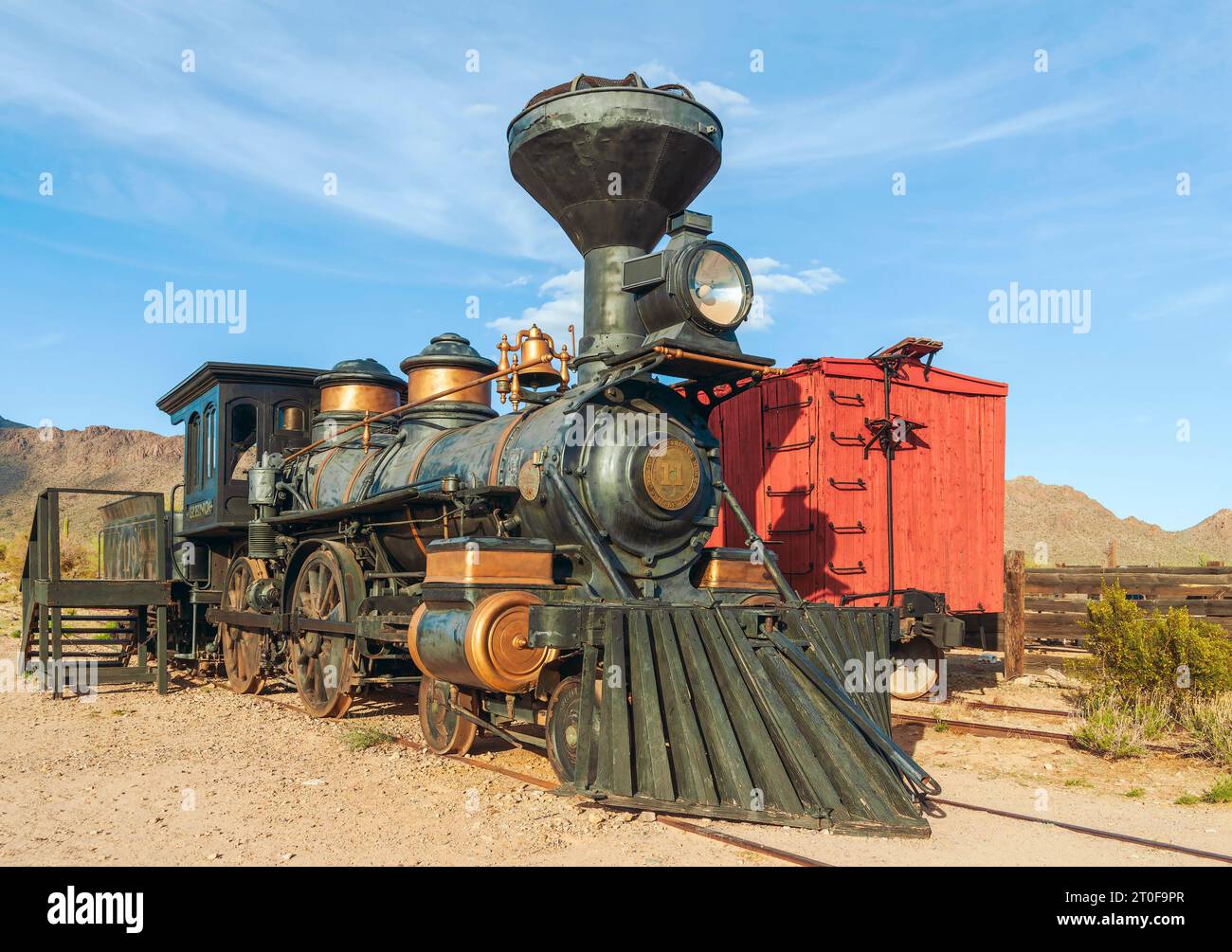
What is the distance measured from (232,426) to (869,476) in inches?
289

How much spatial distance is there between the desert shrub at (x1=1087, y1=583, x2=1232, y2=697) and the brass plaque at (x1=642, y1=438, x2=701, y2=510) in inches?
170

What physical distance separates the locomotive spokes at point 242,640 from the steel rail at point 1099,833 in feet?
24.7

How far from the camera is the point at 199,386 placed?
40.0 ft

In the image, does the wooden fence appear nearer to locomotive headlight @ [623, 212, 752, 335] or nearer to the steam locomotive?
the steam locomotive

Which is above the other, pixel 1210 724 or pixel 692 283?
pixel 692 283

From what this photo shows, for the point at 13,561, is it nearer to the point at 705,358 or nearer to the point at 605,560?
the point at 605,560

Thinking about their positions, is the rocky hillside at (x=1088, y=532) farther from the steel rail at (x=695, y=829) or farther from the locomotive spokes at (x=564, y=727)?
the locomotive spokes at (x=564, y=727)

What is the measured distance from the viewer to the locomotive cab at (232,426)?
37.1ft

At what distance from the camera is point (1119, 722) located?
7348 mm

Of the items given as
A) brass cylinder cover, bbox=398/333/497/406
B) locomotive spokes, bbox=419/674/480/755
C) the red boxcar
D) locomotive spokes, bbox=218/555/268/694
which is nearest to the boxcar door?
the red boxcar

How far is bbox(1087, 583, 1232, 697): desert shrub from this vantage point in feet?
25.8
